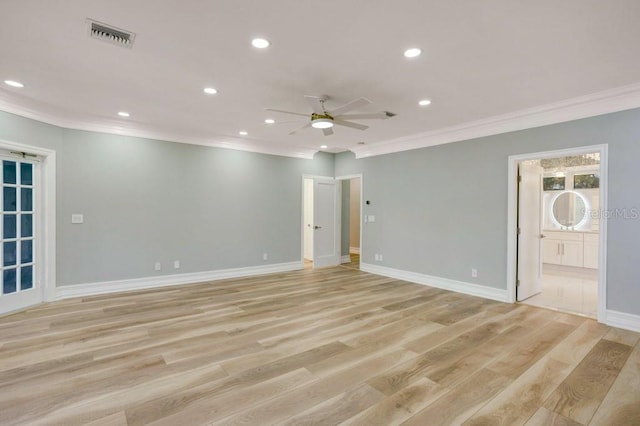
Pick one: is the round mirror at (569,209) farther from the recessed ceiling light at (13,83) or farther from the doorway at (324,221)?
the recessed ceiling light at (13,83)

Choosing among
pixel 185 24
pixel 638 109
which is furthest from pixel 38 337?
pixel 638 109

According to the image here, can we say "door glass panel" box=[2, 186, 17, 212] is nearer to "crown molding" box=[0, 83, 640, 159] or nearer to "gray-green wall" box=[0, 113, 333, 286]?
"gray-green wall" box=[0, 113, 333, 286]

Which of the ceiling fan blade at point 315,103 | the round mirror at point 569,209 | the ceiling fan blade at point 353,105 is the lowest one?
the round mirror at point 569,209

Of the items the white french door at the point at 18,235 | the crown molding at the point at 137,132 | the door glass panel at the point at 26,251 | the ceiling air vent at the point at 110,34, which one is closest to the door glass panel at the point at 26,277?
the white french door at the point at 18,235

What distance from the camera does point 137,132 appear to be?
17.1 feet

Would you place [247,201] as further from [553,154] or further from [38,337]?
[553,154]

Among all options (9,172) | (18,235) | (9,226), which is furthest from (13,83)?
(18,235)

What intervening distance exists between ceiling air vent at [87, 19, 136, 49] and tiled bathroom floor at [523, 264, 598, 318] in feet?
19.4

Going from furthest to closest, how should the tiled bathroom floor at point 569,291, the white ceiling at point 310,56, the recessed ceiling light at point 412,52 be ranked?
1. the tiled bathroom floor at point 569,291
2. the recessed ceiling light at point 412,52
3. the white ceiling at point 310,56

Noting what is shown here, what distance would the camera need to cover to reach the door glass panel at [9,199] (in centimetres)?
410

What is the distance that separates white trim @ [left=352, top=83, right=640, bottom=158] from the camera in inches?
142

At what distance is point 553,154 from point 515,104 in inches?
34.7

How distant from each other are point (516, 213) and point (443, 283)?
1.69m

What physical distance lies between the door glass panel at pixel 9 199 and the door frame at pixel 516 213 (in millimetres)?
7082
